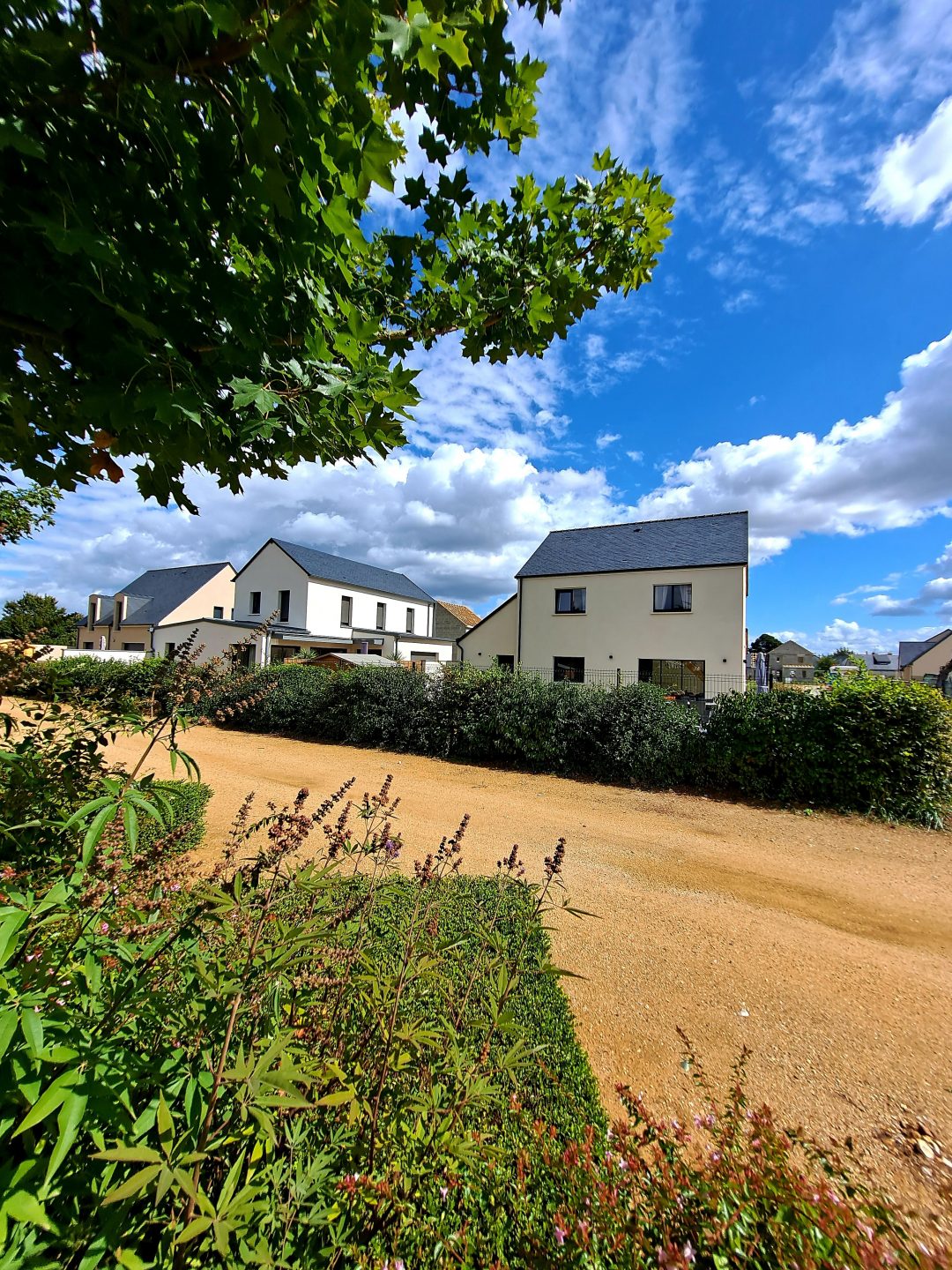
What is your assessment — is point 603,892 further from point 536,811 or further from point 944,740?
point 944,740

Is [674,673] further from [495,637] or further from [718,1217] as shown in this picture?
[718,1217]

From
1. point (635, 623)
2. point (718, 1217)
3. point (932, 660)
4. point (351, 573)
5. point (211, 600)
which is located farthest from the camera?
point (932, 660)

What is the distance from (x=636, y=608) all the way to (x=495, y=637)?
20.1ft

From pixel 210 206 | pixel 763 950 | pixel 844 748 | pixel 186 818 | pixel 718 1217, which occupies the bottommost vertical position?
pixel 763 950

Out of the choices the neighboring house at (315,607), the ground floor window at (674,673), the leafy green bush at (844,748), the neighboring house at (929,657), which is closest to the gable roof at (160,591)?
the neighboring house at (315,607)

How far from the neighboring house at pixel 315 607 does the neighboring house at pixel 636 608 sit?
7.72 m

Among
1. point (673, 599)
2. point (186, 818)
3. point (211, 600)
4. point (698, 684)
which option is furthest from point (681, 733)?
point (211, 600)

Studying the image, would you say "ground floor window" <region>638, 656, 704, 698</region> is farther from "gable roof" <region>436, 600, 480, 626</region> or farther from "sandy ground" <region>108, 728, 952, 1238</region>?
"gable roof" <region>436, 600, 480, 626</region>

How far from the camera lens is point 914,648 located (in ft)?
151

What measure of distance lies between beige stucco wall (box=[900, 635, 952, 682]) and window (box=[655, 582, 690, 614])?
33.4 metres

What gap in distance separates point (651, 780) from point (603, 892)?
518 centimetres

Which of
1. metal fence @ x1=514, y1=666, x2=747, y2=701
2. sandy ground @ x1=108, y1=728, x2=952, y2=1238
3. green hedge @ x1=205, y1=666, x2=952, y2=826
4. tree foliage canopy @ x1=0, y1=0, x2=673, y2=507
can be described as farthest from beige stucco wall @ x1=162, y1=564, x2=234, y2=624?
tree foliage canopy @ x1=0, y1=0, x2=673, y2=507

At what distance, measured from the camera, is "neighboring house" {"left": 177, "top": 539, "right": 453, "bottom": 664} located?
83.5ft

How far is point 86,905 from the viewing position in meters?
1.61
